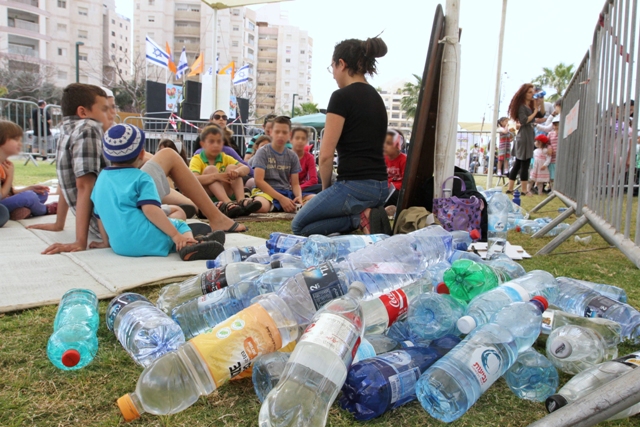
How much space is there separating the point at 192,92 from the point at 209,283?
21166 mm

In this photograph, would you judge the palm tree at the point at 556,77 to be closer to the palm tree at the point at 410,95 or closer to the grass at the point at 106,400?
the palm tree at the point at 410,95

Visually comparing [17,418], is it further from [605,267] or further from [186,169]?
[605,267]

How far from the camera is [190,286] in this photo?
2.42 m

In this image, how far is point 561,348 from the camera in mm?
1633

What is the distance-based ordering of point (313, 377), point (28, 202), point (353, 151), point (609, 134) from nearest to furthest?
point (313, 377), point (609, 134), point (353, 151), point (28, 202)

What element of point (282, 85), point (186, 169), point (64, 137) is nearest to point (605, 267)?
point (186, 169)

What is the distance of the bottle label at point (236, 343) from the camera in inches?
55.3

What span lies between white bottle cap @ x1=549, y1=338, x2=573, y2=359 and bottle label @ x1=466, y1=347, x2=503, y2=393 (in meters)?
0.28

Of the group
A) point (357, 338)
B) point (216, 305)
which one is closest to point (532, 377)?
point (357, 338)

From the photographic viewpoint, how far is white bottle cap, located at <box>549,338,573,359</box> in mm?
1617

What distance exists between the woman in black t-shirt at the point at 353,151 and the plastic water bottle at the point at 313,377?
2.76m

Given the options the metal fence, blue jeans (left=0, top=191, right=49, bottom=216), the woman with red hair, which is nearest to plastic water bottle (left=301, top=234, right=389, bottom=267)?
the metal fence

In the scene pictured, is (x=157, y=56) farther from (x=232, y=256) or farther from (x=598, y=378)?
(x=598, y=378)

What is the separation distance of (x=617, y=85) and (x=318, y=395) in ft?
11.0
